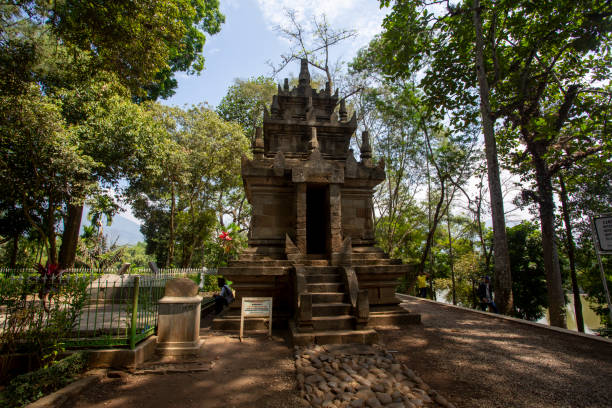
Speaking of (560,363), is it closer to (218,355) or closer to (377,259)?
(377,259)

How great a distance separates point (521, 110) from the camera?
10.7m

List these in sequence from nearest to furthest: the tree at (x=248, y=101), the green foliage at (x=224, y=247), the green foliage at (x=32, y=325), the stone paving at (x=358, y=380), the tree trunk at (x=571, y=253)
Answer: the stone paving at (x=358, y=380) < the green foliage at (x=32, y=325) < the tree trunk at (x=571, y=253) < the green foliage at (x=224, y=247) < the tree at (x=248, y=101)

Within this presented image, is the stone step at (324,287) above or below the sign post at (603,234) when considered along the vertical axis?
below

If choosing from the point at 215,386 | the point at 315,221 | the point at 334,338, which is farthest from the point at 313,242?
the point at 215,386

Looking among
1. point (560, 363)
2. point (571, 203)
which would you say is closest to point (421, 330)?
point (560, 363)

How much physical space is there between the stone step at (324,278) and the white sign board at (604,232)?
5245mm

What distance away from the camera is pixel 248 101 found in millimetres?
26547

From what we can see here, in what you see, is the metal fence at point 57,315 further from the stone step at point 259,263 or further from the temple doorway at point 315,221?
the temple doorway at point 315,221

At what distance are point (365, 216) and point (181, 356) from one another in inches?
240

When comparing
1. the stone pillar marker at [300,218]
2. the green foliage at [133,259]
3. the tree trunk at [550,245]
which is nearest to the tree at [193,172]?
the green foliage at [133,259]

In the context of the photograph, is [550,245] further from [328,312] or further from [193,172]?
[193,172]

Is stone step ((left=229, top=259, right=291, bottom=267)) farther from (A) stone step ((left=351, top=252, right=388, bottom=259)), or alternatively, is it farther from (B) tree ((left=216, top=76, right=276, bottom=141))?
(B) tree ((left=216, top=76, right=276, bottom=141))

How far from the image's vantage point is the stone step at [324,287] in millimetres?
6750

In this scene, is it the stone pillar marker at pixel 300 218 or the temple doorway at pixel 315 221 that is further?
Result: the temple doorway at pixel 315 221
